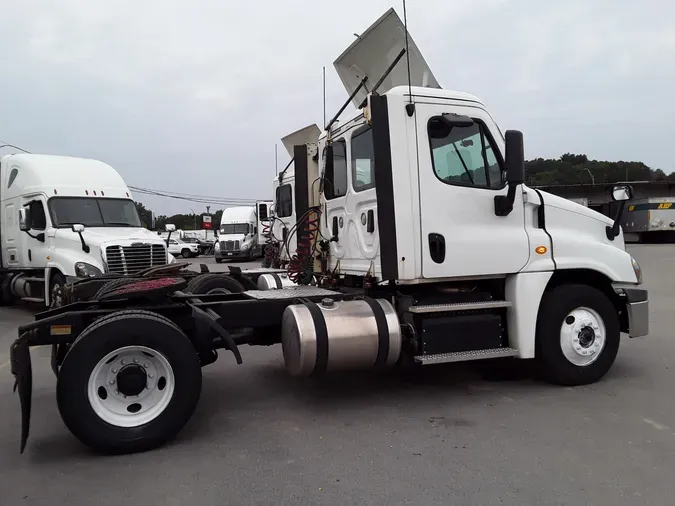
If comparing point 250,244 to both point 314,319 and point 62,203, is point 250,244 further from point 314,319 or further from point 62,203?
point 314,319

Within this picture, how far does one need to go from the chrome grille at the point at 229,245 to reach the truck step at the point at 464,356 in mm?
26118

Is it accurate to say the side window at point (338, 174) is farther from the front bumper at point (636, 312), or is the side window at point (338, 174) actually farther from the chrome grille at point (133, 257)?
the chrome grille at point (133, 257)

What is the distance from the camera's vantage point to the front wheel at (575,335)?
217 inches

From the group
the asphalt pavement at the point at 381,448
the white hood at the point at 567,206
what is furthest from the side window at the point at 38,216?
the white hood at the point at 567,206

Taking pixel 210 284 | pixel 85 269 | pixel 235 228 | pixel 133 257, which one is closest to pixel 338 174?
pixel 210 284

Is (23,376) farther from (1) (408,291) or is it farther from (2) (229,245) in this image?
(2) (229,245)

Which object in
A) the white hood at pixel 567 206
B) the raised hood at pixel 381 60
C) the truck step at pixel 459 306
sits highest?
the raised hood at pixel 381 60

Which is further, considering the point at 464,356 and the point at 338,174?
the point at 338,174

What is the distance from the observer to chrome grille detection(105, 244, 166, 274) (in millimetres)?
10359

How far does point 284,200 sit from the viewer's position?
10852mm

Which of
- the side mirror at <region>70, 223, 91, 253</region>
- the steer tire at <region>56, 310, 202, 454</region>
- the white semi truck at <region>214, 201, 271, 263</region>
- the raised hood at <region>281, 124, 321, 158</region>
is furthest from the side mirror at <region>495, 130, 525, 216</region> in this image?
the white semi truck at <region>214, 201, 271, 263</region>

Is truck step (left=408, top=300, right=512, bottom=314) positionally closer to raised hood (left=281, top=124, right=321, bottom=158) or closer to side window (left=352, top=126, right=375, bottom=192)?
side window (left=352, top=126, right=375, bottom=192)

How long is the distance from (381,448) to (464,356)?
1.37 meters

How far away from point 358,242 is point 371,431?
6.61 feet
